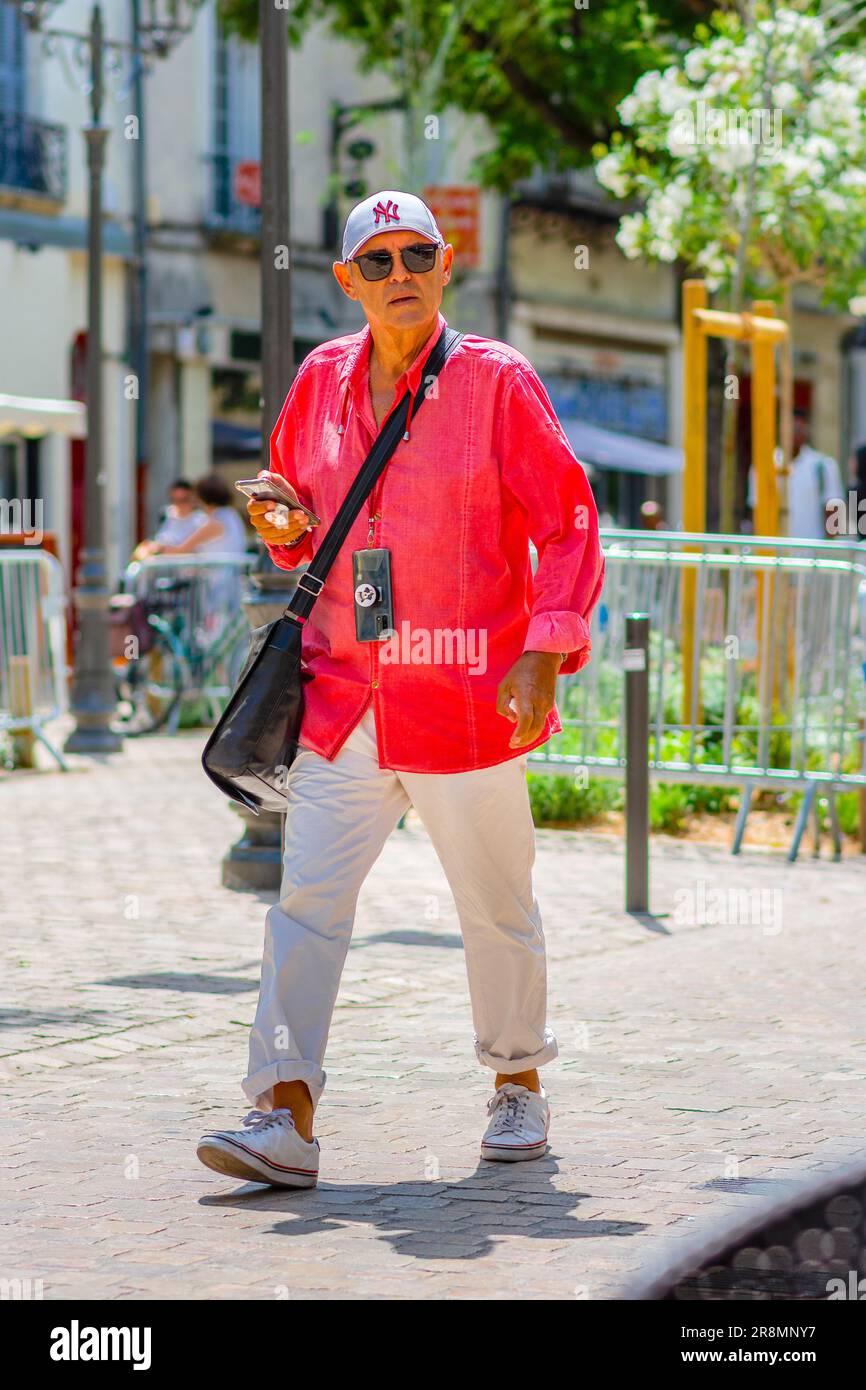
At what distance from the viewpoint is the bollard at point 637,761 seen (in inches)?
331

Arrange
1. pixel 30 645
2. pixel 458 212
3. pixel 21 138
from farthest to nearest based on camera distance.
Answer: pixel 458 212
pixel 21 138
pixel 30 645

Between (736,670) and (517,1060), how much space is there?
5.59 metres

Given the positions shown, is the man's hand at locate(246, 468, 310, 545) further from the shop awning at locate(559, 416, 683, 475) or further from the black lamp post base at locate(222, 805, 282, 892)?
the shop awning at locate(559, 416, 683, 475)

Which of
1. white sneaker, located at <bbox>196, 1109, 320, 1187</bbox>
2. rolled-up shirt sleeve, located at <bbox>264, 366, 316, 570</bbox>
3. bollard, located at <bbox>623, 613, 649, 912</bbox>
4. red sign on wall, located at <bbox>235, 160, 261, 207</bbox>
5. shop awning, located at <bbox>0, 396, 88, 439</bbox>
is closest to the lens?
white sneaker, located at <bbox>196, 1109, 320, 1187</bbox>

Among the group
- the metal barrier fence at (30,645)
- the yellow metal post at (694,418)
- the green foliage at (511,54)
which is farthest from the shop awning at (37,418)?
the yellow metal post at (694,418)

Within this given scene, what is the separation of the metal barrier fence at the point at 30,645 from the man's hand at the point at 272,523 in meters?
8.63

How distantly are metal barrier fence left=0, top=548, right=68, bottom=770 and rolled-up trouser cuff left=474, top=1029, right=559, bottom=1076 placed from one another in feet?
28.2

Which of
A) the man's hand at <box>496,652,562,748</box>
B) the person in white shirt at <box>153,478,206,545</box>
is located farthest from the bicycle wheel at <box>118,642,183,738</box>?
the man's hand at <box>496,652,562,748</box>

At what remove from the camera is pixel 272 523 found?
183 inches

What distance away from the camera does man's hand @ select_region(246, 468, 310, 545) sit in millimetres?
4629

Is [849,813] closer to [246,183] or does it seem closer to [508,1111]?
[508,1111]

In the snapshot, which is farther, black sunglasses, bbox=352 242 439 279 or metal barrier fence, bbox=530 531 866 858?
metal barrier fence, bbox=530 531 866 858

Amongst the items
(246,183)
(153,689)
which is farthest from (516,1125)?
(246,183)
